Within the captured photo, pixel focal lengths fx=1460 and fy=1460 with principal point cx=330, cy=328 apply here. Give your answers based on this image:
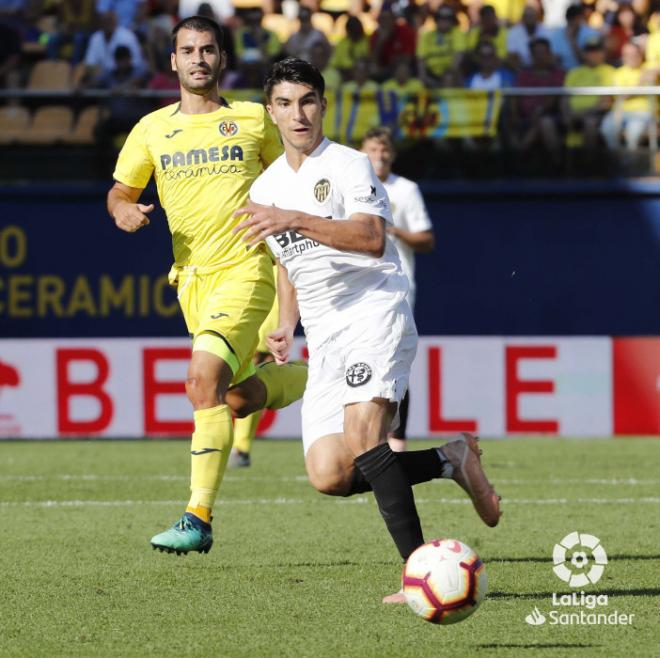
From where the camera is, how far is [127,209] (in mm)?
6574

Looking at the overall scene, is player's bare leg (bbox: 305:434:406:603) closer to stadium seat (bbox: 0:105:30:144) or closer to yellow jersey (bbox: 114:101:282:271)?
yellow jersey (bbox: 114:101:282:271)

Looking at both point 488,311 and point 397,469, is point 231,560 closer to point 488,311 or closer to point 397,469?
point 397,469

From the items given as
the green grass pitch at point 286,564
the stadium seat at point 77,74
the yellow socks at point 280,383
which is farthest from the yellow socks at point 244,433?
the stadium seat at point 77,74

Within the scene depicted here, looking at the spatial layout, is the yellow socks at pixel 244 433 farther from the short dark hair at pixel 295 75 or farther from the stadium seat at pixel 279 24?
the stadium seat at pixel 279 24

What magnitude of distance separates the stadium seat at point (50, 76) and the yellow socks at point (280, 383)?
30.7ft

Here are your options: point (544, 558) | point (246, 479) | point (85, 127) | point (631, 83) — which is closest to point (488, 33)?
point (631, 83)

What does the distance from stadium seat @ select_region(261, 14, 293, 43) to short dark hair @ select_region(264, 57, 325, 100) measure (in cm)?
1223

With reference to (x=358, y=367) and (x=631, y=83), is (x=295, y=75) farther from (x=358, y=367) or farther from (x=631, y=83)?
(x=631, y=83)

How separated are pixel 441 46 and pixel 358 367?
1132 cm

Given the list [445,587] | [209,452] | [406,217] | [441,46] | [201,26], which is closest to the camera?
[445,587]

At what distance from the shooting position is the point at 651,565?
20.9 ft

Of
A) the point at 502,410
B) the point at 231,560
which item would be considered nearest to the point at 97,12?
the point at 502,410

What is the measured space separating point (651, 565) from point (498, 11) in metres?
11.9

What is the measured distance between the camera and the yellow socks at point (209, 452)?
20.5 feet
